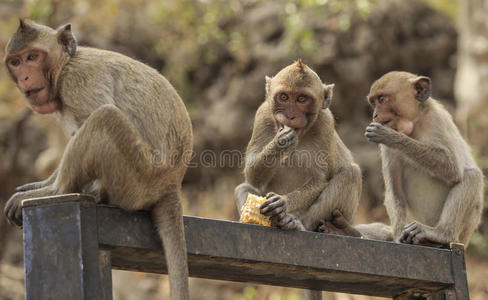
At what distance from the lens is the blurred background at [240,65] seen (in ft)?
40.6

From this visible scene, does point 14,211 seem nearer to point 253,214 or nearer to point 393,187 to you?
point 253,214

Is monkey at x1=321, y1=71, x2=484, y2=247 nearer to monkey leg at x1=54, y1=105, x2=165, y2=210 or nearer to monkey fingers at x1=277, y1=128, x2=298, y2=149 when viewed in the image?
monkey fingers at x1=277, y1=128, x2=298, y2=149

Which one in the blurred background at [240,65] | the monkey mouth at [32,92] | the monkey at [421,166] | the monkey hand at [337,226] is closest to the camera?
the monkey mouth at [32,92]

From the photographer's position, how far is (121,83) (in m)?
4.54

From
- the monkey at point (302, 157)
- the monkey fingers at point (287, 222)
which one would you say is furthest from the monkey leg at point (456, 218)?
the monkey fingers at point (287, 222)

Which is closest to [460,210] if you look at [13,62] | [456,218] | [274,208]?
[456,218]

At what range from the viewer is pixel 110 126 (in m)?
4.08

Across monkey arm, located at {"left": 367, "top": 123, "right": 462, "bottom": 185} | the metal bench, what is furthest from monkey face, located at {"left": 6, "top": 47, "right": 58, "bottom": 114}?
monkey arm, located at {"left": 367, "top": 123, "right": 462, "bottom": 185}

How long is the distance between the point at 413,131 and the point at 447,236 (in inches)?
36.1

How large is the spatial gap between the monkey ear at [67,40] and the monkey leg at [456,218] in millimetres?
2776

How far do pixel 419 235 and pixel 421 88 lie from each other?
1.29m

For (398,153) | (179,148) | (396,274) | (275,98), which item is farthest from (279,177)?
(396,274)

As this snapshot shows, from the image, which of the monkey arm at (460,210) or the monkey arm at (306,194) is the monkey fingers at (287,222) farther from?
the monkey arm at (460,210)

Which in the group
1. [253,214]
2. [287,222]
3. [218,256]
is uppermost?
[253,214]
